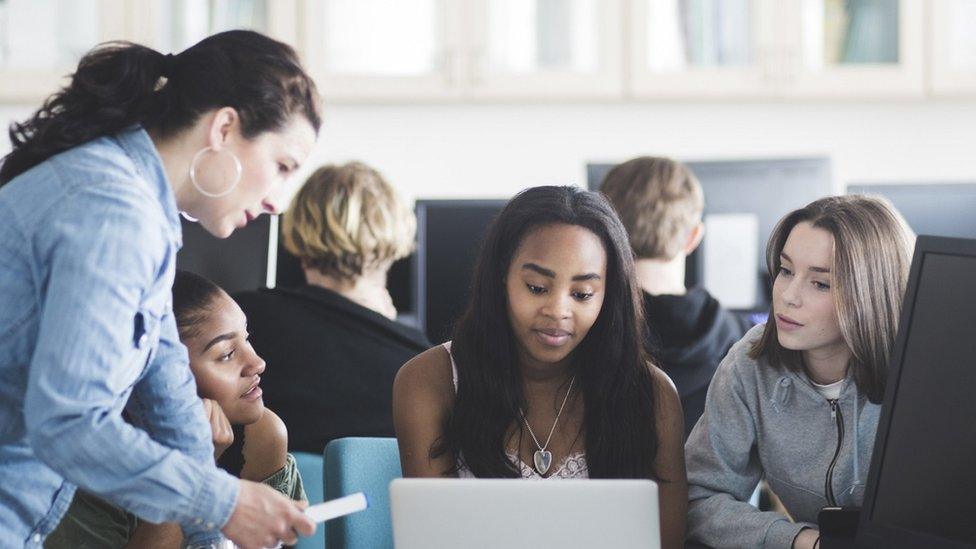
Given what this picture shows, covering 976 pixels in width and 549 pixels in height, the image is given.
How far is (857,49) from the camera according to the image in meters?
4.10

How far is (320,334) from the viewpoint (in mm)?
2375

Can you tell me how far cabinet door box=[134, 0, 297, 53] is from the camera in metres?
4.07

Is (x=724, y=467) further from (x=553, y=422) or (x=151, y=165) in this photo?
(x=151, y=165)

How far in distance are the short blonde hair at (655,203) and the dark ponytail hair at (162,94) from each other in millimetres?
1325

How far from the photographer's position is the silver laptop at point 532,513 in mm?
1254

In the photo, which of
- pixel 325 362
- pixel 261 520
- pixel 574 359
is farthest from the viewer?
pixel 325 362

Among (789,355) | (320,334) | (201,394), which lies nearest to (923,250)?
(789,355)

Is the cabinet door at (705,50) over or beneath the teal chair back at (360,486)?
over

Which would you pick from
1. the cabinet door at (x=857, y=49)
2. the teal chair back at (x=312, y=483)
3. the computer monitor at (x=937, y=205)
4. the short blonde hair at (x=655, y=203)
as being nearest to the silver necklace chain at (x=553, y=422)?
the teal chair back at (x=312, y=483)

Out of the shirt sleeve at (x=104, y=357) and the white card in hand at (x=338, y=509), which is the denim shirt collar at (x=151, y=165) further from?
the white card in hand at (x=338, y=509)

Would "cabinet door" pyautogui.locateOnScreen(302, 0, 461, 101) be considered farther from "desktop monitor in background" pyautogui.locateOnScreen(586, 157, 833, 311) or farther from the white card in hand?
the white card in hand

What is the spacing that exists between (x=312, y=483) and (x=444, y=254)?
1.26m

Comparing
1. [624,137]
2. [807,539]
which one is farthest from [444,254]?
[807,539]

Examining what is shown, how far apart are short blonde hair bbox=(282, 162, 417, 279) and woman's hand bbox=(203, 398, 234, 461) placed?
3.13ft
